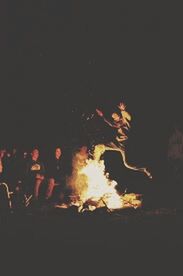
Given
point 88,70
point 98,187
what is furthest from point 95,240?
point 88,70

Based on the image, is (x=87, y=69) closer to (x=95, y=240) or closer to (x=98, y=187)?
(x=98, y=187)

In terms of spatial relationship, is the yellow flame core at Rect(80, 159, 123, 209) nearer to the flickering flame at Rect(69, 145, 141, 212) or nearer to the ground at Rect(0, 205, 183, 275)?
the flickering flame at Rect(69, 145, 141, 212)

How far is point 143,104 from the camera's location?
17.4 metres

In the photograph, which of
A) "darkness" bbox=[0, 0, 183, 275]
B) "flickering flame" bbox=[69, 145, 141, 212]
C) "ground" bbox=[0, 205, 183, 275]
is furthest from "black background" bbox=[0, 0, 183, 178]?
"ground" bbox=[0, 205, 183, 275]

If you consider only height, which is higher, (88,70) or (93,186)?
(88,70)

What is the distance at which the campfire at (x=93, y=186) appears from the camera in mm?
12891

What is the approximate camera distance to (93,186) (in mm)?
13031

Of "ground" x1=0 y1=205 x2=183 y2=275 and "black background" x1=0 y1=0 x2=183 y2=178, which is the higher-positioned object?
"black background" x1=0 y1=0 x2=183 y2=178

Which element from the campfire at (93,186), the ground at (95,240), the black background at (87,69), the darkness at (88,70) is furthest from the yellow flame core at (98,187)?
the black background at (87,69)

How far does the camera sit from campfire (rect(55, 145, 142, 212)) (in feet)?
42.3

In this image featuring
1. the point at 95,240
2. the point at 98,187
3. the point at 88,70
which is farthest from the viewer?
the point at 88,70

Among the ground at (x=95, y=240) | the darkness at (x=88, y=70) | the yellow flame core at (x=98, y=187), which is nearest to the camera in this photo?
the ground at (x=95, y=240)

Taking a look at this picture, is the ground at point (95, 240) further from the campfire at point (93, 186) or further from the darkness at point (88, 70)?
the darkness at point (88, 70)

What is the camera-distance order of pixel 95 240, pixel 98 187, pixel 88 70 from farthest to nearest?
pixel 88 70 < pixel 98 187 < pixel 95 240
